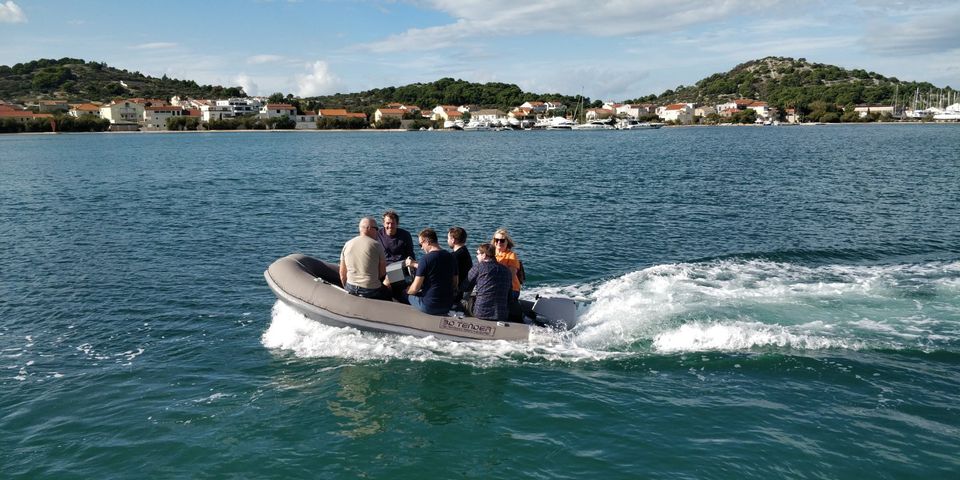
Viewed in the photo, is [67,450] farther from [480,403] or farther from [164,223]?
[164,223]

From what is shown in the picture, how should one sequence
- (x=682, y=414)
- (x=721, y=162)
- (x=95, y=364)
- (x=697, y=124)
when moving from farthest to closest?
1. (x=697, y=124)
2. (x=721, y=162)
3. (x=95, y=364)
4. (x=682, y=414)

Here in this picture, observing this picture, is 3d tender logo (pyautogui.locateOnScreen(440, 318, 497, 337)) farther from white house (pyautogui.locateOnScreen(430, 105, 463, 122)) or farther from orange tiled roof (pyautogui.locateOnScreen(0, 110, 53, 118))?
white house (pyautogui.locateOnScreen(430, 105, 463, 122))

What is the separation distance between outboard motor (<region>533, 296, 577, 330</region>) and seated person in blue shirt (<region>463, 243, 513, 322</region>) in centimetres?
81

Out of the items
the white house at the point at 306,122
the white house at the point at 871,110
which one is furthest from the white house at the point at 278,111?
the white house at the point at 871,110

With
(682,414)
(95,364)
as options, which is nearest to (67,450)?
(95,364)

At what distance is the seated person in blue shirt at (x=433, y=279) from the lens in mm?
10492

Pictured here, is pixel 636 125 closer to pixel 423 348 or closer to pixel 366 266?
pixel 366 266

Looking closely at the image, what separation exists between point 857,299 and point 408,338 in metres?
8.80

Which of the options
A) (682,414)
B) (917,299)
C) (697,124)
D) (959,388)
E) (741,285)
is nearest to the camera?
(682,414)

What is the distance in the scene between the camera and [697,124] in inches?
7746

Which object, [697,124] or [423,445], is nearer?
[423,445]

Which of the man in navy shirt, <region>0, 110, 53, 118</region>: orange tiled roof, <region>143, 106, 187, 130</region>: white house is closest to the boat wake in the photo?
the man in navy shirt

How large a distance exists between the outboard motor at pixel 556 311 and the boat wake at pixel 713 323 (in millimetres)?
213

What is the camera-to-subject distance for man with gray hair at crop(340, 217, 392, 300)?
11.1 m
